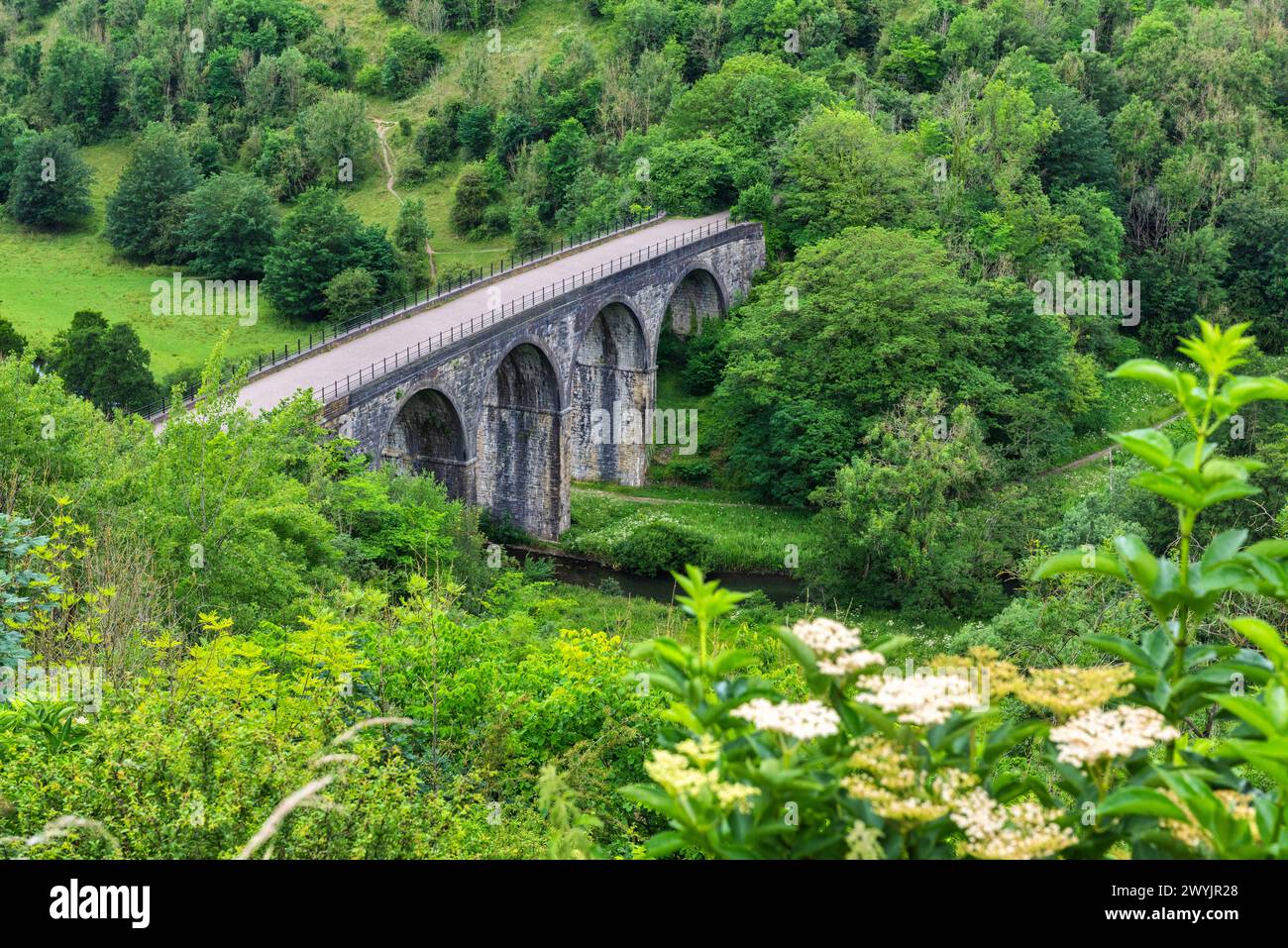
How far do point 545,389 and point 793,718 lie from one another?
5741 centimetres

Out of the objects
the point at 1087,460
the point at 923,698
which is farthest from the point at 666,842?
the point at 1087,460

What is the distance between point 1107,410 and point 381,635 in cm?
5676

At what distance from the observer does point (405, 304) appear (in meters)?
59.6

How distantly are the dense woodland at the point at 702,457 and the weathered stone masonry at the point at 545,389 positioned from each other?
229 cm

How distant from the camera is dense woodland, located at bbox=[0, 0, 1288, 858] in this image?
197 inches

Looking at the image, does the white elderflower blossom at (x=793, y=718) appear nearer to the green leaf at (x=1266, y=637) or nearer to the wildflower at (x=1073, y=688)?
→ the wildflower at (x=1073, y=688)

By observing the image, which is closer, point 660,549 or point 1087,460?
point 660,549

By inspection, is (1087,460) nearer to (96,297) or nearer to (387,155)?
(96,297)

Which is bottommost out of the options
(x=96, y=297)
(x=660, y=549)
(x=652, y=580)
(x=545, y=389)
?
(x=652, y=580)

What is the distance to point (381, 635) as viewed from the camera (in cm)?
2042

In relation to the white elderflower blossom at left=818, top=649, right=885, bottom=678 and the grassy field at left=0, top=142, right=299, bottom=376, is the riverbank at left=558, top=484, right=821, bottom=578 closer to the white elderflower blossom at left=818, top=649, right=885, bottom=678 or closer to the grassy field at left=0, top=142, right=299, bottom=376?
the grassy field at left=0, top=142, right=299, bottom=376

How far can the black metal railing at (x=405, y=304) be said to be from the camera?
56812 mm

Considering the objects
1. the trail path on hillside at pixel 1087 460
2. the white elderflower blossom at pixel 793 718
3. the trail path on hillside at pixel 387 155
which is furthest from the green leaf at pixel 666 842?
the trail path on hillside at pixel 387 155

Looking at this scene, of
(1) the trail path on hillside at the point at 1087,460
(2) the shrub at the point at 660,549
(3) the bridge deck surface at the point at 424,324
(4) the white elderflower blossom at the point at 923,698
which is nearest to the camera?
(4) the white elderflower blossom at the point at 923,698
